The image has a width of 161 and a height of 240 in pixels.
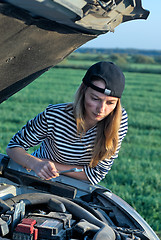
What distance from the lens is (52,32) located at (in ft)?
6.66

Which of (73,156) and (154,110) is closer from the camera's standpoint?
A: (73,156)

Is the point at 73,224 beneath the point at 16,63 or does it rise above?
beneath

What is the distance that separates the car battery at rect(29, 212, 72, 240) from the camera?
6.03 feet

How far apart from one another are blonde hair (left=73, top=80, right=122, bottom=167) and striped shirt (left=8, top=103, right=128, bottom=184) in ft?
0.13

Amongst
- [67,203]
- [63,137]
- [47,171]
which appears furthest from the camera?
[63,137]

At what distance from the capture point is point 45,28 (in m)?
1.97

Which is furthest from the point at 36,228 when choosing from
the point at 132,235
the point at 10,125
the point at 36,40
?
the point at 10,125

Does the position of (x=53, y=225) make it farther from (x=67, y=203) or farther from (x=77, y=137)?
(x=77, y=137)

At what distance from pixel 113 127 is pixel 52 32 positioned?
33.1 inches

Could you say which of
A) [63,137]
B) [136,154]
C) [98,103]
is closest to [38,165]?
[63,137]

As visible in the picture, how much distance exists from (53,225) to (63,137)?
0.85 metres

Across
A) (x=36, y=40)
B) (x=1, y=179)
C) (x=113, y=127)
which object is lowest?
(x=1, y=179)

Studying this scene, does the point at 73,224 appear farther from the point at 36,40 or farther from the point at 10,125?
the point at 10,125

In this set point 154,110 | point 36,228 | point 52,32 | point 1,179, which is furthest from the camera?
point 154,110
